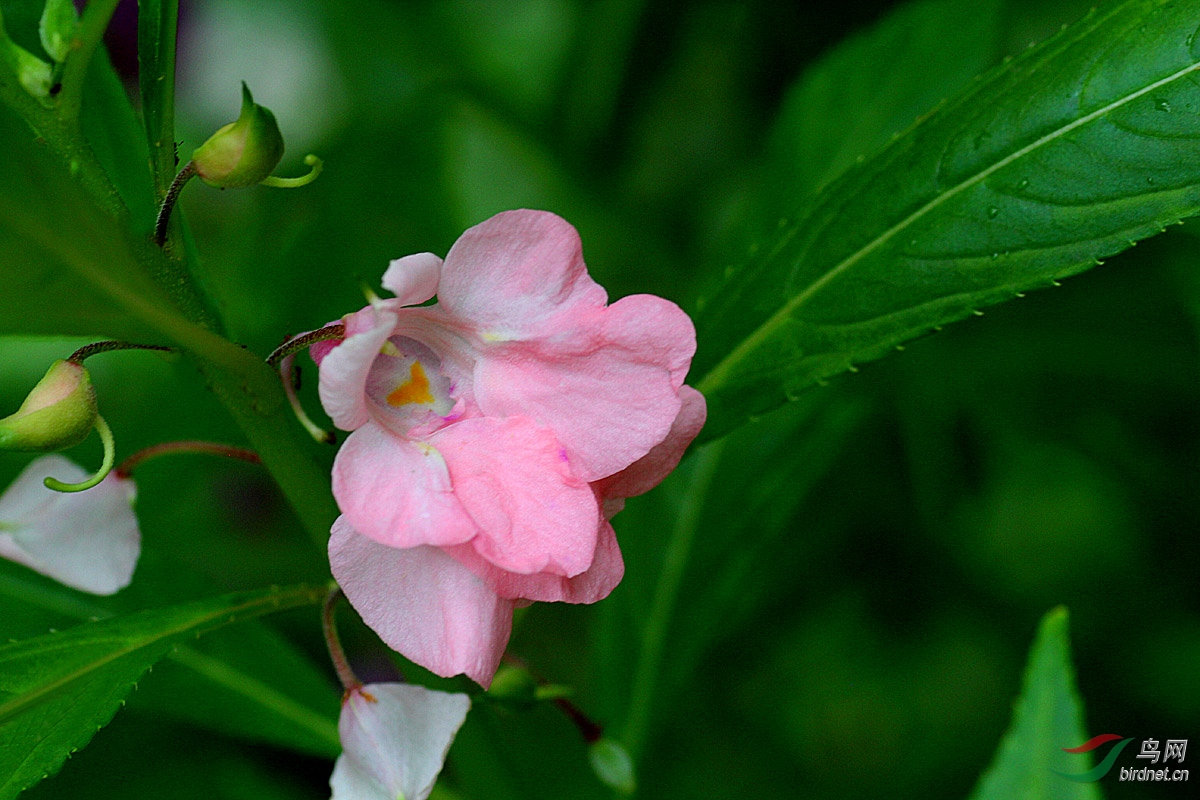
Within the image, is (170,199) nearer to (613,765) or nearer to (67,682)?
(67,682)

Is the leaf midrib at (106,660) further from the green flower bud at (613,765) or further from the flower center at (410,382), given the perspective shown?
the green flower bud at (613,765)

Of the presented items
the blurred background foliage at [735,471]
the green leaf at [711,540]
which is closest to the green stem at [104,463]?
the blurred background foliage at [735,471]

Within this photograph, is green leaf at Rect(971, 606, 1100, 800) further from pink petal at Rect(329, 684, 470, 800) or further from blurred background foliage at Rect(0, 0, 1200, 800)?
blurred background foliage at Rect(0, 0, 1200, 800)

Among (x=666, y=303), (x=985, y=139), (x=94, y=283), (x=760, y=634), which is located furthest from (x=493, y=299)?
(x=760, y=634)

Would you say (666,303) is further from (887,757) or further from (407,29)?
(407,29)

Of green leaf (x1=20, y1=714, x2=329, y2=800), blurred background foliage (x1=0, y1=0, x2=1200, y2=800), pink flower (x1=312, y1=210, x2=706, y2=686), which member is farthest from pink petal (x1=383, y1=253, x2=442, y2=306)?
green leaf (x1=20, y1=714, x2=329, y2=800)

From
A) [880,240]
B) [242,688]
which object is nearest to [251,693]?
[242,688]
